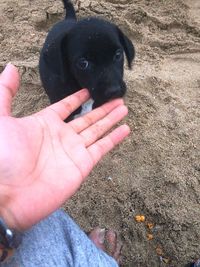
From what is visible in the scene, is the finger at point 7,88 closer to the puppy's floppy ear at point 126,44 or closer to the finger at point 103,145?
the finger at point 103,145

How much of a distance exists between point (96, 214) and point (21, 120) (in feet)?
2.06

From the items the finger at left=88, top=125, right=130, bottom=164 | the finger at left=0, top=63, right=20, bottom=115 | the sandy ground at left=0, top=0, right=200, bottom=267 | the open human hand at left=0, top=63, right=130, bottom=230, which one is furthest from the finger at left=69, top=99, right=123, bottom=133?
the sandy ground at left=0, top=0, right=200, bottom=267

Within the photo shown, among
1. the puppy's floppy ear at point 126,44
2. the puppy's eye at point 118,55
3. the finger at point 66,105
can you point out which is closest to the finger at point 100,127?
the finger at point 66,105

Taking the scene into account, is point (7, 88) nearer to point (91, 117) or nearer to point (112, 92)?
point (91, 117)

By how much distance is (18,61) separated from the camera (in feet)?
8.89

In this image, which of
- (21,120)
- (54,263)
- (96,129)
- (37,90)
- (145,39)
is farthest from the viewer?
(145,39)

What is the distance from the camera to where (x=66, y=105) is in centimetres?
178

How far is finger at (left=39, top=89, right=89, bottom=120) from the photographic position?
1739mm

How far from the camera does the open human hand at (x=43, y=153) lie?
4.58ft

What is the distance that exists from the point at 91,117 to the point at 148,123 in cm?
64

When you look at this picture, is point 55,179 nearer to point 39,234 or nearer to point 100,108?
point 39,234

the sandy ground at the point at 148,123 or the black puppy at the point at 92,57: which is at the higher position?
the black puppy at the point at 92,57

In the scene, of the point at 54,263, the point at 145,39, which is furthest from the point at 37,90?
the point at 54,263

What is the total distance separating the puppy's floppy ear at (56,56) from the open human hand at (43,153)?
0.77 ft
